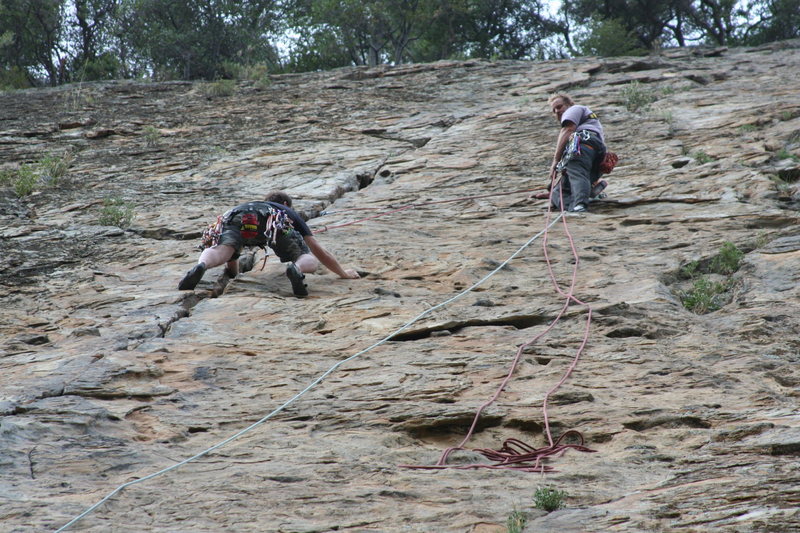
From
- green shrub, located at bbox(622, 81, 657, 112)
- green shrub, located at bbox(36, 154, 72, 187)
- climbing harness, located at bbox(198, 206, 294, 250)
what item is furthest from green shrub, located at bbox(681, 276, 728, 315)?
green shrub, located at bbox(36, 154, 72, 187)

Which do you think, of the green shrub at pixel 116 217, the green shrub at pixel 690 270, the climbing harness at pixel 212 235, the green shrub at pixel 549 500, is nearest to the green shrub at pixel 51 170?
the green shrub at pixel 116 217

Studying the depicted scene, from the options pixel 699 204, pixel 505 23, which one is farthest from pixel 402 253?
pixel 505 23

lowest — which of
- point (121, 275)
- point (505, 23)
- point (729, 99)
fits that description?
point (121, 275)

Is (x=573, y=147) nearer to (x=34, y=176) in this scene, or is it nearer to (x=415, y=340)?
(x=415, y=340)

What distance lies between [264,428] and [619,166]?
6640mm

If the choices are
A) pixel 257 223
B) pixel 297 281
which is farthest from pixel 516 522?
pixel 257 223

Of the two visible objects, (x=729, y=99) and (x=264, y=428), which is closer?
(x=264, y=428)

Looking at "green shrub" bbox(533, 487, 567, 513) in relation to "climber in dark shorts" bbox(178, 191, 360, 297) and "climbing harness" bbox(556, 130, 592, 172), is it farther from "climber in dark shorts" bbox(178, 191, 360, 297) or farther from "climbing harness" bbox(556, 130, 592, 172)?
"climbing harness" bbox(556, 130, 592, 172)

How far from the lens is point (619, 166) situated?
967 cm

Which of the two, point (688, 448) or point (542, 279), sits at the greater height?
point (542, 279)

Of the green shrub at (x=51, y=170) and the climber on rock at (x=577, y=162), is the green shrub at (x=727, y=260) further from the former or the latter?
the green shrub at (x=51, y=170)

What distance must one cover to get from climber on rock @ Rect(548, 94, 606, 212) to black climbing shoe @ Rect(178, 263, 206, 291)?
3885 mm

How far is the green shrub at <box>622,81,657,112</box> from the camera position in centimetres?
1212

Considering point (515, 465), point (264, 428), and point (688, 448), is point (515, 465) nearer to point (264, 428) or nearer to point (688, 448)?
point (688, 448)
